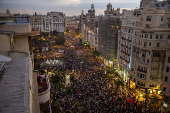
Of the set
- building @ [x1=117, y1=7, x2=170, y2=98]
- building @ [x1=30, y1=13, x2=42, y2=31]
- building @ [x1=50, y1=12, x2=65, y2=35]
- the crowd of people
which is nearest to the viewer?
the crowd of people

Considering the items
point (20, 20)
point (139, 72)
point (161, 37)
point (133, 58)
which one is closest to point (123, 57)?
point (133, 58)

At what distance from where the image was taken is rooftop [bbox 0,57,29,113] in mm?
4461

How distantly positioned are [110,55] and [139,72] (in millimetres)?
17110

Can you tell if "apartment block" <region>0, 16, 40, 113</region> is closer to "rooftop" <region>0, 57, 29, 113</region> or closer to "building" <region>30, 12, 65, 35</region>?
"rooftop" <region>0, 57, 29, 113</region>

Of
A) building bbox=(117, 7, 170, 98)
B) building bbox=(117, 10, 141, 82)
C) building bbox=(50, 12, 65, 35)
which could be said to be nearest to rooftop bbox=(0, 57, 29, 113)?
building bbox=(117, 7, 170, 98)

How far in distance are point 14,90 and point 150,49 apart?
2698 centimetres

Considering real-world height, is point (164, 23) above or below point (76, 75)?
above

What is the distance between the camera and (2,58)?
8.46m

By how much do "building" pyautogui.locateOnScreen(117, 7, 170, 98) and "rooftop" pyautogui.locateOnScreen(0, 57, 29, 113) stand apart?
1005 inches

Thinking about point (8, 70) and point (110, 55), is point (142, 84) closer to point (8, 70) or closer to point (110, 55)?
point (110, 55)

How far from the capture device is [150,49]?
28.3 meters

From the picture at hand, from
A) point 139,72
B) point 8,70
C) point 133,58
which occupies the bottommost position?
point 139,72

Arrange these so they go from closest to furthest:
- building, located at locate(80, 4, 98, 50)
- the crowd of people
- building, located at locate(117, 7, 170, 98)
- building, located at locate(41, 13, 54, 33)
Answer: the crowd of people, building, located at locate(117, 7, 170, 98), building, located at locate(80, 4, 98, 50), building, located at locate(41, 13, 54, 33)

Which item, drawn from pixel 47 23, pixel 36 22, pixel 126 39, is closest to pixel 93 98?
pixel 126 39
